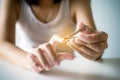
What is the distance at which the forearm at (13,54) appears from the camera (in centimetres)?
56

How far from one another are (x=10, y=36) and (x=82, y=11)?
0.97 feet

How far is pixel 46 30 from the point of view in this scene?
0.86 meters

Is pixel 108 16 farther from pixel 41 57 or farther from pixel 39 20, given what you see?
pixel 41 57

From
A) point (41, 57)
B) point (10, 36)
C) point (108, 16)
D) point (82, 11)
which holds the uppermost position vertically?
point (108, 16)

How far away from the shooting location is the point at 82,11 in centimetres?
82

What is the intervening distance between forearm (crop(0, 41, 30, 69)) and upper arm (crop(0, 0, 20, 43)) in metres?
0.05

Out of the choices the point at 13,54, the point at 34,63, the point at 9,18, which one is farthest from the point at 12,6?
the point at 34,63

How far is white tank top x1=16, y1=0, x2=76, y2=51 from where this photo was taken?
0.85 meters

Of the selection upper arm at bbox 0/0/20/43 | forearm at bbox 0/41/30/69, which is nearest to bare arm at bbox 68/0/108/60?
forearm at bbox 0/41/30/69

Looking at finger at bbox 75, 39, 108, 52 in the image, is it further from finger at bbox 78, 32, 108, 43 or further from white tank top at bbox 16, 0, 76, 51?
white tank top at bbox 16, 0, 76, 51

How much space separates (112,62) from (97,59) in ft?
0.15

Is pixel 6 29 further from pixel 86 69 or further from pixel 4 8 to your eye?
pixel 86 69

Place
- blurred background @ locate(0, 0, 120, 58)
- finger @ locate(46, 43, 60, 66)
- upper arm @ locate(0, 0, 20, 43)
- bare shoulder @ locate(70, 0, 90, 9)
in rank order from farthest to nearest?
blurred background @ locate(0, 0, 120, 58) < bare shoulder @ locate(70, 0, 90, 9) < upper arm @ locate(0, 0, 20, 43) < finger @ locate(46, 43, 60, 66)

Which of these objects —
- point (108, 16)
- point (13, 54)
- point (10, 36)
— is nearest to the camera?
point (13, 54)
